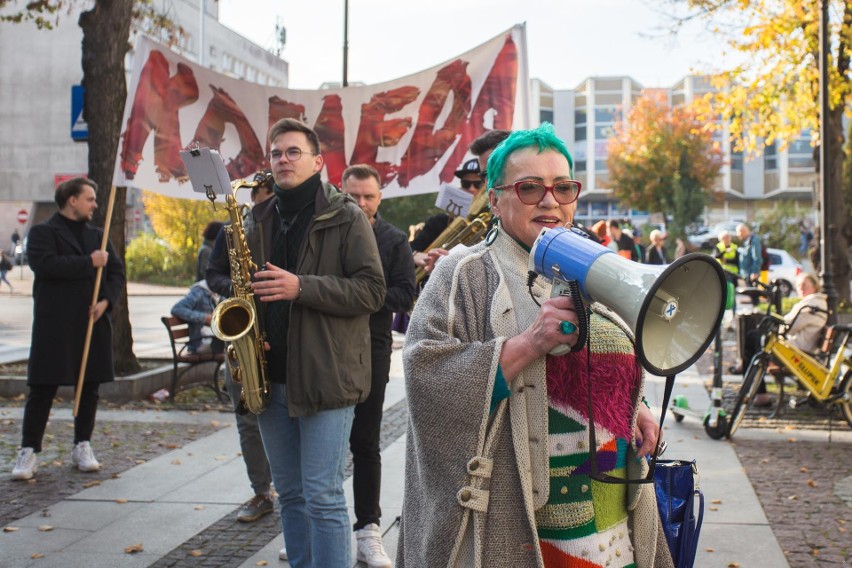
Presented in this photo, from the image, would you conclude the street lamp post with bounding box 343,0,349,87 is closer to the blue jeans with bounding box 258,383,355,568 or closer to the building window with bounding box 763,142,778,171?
the blue jeans with bounding box 258,383,355,568

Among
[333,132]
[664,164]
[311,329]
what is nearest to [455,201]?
[311,329]

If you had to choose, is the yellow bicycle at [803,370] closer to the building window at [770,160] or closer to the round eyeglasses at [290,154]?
the round eyeglasses at [290,154]

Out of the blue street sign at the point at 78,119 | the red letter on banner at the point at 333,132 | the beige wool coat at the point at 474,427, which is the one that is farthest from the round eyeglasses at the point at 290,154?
the blue street sign at the point at 78,119

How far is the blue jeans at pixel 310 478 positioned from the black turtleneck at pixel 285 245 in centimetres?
11

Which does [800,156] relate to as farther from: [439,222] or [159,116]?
[439,222]

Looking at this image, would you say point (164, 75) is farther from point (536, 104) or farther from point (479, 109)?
point (536, 104)

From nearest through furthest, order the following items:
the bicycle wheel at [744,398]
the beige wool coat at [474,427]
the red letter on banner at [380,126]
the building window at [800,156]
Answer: the beige wool coat at [474,427], the bicycle wheel at [744,398], the red letter on banner at [380,126], the building window at [800,156]

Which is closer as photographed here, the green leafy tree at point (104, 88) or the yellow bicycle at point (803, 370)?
the yellow bicycle at point (803, 370)

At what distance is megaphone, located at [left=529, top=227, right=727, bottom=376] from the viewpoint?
6.61 feet

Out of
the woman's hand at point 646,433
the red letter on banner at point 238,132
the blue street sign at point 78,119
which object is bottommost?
the woman's hand at point 646,433

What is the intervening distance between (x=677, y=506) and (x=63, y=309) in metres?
5.32

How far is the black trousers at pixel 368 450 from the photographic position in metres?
4.96

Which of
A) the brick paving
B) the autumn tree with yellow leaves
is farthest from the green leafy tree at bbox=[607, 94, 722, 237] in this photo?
the brick paving

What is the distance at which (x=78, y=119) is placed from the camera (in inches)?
415
